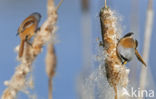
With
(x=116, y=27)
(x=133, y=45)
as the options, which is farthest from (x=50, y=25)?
(x=133, y=45)

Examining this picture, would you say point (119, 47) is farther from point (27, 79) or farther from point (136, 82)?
point (27, 79)

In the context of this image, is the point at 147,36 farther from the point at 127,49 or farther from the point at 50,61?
the point at 50,61

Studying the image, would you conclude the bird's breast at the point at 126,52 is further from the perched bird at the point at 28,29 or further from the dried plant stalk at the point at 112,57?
the perched bird at the point at 28,29

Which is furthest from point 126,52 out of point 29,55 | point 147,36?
point 29,55

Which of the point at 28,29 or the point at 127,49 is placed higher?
the point at 28,29

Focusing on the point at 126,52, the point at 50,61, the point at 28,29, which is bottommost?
the point at 50,61

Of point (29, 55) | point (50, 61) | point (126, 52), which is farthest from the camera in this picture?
point (126, 52)
